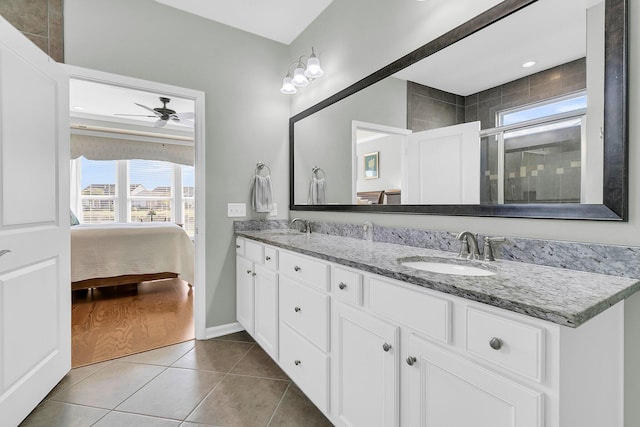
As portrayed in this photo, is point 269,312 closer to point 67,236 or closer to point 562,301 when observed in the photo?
point 67,236

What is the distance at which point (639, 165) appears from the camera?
96 centimetres

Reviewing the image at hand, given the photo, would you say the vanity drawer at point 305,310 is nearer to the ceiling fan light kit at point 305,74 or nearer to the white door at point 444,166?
the white door at point 444,166

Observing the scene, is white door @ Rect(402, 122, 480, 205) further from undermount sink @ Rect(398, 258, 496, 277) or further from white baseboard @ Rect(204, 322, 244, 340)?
white baseboard @ Rect(204, 322, 244, 340)

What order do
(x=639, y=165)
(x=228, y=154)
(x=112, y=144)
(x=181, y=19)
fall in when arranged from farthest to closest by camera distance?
(x=112, y=144) → (x=228, y=154) → (x=181, y=19) → (x=639, y=165)

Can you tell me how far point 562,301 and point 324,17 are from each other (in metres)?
2.50

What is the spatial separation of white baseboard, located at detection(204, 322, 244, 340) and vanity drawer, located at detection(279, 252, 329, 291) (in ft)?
3.76

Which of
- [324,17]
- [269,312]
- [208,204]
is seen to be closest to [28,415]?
[269,312]

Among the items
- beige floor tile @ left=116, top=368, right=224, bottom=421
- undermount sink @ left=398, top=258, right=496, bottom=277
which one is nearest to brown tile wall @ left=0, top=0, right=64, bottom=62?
beige floor tile @ left=116, top=368, right=224, bottom=421

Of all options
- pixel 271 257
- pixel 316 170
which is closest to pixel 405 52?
pixel 316 170

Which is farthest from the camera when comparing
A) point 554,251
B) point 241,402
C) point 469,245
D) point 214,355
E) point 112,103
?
point 112,103

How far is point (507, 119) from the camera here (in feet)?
4.17

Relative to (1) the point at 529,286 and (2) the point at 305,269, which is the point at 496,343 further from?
(2) the point at 305,269

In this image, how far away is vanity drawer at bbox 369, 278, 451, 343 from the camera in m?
0.90

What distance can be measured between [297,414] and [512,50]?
2.00 metres
